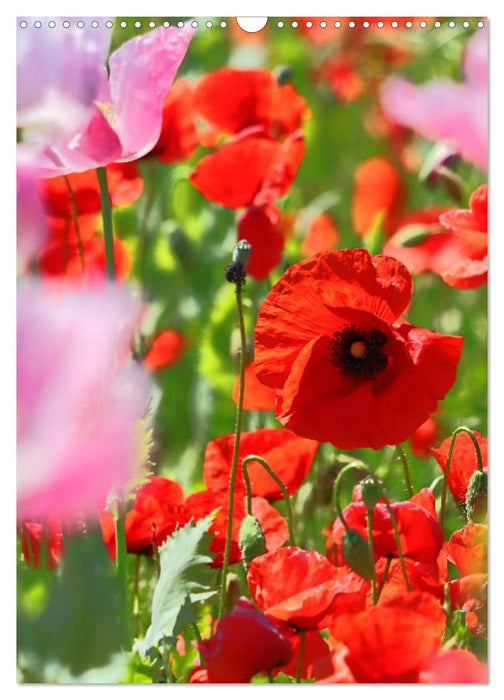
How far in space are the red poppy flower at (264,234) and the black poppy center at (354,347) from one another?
144 millimetres

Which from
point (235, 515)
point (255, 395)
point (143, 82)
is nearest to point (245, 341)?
point (255, 395)

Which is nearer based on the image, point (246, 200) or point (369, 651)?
point (369, 651)

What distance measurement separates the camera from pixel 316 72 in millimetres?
1131

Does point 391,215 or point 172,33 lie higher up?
A: point 172,33

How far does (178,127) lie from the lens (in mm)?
1133

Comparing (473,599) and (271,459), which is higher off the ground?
(271,459)

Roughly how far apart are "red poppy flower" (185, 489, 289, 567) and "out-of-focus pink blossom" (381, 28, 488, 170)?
408 millimetres

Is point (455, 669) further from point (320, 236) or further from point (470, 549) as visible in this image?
point (320, 236)

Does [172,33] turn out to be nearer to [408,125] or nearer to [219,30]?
[219,30]

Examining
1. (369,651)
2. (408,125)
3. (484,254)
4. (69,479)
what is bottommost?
(369,651)

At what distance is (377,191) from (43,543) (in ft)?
1.61

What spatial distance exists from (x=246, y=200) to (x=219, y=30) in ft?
0.56
